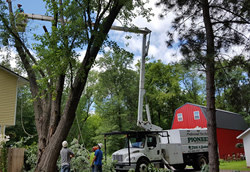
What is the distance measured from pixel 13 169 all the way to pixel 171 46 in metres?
8.95

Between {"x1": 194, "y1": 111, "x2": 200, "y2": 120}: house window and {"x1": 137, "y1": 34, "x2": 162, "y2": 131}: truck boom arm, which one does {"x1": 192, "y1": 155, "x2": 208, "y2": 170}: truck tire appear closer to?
{"x1": 137, "y1": 34, "x2": 162, "y2": 131}: truck boom arm

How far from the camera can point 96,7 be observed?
34.4 feet

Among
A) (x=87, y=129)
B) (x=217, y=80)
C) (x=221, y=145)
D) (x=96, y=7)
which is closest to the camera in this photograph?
(x=217, y=80)

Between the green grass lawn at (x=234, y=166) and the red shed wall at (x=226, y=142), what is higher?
the red shed wall at (x=226, y=142)

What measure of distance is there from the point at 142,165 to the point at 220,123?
18177 mm

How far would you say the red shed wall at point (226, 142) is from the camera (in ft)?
88.7

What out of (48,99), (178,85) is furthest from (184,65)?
(178,85)

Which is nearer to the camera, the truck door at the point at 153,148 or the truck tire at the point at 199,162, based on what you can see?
the truck door at the point at 153,148

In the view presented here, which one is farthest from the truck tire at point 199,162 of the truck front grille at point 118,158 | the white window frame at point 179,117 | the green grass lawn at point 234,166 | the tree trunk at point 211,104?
the white window frame at point 179,117

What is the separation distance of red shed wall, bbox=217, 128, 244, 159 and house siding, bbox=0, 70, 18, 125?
20.9 meters

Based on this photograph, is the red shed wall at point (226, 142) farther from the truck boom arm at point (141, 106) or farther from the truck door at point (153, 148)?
the truck door at point (153, 148)

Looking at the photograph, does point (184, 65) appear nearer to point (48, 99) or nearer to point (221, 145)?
point (48, 99)

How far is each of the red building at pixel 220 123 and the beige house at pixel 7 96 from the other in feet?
63.2

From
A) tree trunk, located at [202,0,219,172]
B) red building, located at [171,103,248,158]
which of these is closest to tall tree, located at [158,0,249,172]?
tree trunk, located at [202,0,219,172]
